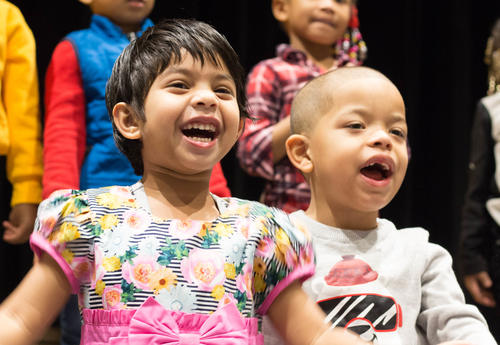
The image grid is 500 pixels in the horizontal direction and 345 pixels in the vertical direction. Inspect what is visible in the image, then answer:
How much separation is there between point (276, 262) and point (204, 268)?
0.37ft

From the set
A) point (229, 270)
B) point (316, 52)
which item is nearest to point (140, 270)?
point (229, 270)

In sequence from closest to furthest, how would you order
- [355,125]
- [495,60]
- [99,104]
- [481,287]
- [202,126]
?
[202,126]
[355,125]
[99,104]
[481,287]
[495,60]

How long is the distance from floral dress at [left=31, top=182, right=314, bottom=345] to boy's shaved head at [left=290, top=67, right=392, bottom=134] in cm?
41

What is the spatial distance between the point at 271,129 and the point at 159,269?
0.72 metres

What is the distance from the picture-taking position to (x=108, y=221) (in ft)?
3.35

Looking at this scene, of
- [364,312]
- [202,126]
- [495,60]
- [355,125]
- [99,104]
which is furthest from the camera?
[495,60]

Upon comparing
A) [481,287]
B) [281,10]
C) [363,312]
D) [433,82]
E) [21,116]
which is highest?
[281,10]

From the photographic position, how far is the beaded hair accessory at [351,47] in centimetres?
187

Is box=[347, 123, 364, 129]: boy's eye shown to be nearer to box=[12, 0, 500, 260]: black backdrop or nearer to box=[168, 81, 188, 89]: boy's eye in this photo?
box=[168, 81, 188, 89]: boy's eye

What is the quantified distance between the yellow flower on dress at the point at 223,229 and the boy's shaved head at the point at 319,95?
0.41 metres

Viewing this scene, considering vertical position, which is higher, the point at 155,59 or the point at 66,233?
the point at 155,59

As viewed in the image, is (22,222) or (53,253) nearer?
(53,253)

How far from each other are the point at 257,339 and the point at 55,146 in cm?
73

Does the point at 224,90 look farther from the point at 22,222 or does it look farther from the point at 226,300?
the point at 22,222
